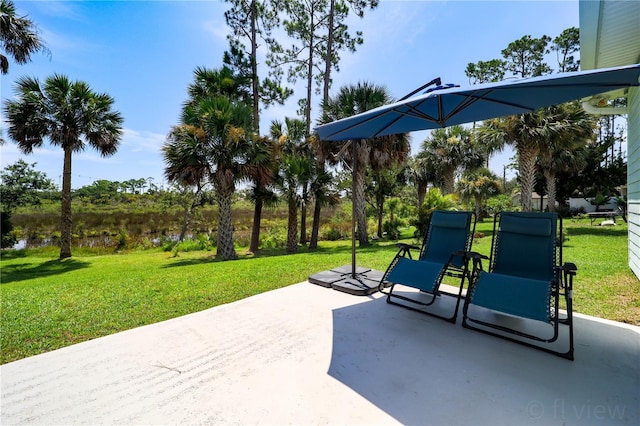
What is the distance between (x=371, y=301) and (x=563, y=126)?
12.4 meters

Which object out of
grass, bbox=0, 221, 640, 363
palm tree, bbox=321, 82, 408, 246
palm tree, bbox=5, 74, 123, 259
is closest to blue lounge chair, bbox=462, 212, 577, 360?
grass, bbox=0, 221, 640, 363

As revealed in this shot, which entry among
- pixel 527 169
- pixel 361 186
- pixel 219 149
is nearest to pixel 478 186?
pixel 527 169

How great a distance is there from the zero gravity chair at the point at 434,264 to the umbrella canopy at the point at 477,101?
1364mm

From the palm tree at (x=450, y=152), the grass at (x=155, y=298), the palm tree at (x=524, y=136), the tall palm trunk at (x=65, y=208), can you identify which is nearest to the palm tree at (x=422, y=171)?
the palm tree at (x=450, y=152)

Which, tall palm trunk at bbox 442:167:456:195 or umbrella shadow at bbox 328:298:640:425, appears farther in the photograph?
tall palm trunk at bbox 442:167:456:195

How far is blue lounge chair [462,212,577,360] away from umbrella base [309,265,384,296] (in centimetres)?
134

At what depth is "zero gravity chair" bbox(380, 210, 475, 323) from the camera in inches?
122

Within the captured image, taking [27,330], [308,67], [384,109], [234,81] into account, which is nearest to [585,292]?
[384,109]

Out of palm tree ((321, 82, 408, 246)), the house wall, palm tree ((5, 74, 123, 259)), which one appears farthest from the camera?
palm tree ((321, 82, 408, 246))

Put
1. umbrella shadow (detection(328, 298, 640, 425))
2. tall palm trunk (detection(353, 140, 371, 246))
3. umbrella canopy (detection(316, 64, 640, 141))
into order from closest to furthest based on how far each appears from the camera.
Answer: umbrella shadow (detection(328, 298, 640, 425)) → umbrella canopy (detection(316, 64, 640, 141)) → tall palm trunk (detection(353, 140, 371, 246))

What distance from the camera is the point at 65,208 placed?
36.3 feet

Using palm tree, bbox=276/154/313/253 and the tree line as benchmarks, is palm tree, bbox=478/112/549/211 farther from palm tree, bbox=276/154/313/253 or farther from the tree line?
palm tree, bbox=276/154/313/253

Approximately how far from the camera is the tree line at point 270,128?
371 inches

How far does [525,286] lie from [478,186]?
76.6 feet
